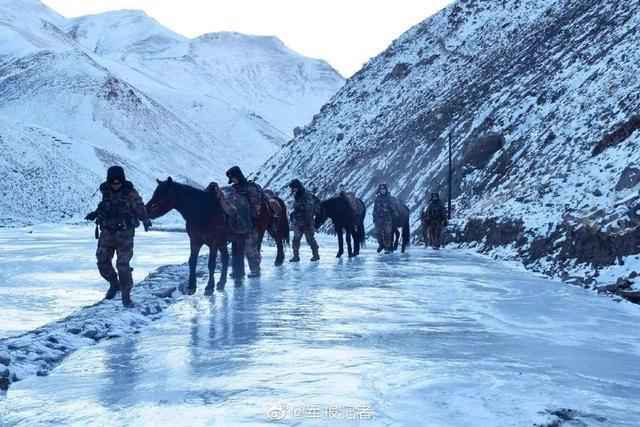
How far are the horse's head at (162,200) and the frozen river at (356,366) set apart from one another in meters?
1.32

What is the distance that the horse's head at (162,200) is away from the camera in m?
11.9

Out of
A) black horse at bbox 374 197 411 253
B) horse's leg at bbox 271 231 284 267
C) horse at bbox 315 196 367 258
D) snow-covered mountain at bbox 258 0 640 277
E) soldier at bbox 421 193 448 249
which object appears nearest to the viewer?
snow-covered mountain at bbox 258 0 640 277

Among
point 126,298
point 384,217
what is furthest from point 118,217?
point 384,217

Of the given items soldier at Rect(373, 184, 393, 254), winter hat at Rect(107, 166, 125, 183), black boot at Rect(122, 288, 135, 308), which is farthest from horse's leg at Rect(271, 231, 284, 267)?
black boot at Rect(122, 288, 135, 308)

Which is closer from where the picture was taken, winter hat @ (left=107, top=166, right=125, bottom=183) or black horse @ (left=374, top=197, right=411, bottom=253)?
winter hat @ (left=107, top=166, right=125, bottom=183)

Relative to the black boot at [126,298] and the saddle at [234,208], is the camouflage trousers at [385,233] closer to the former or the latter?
the saddle at [234,208]

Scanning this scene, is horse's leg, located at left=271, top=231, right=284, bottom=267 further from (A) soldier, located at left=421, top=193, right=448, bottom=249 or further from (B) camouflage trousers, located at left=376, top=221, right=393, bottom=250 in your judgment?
(A) soldier, located at left=421, top=193, right=448, bottom=249

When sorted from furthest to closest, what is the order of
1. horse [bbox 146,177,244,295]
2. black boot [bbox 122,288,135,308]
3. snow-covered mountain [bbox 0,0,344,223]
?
1. snow-covered mountain [bbox 0,0,344,223]
2. horse [bbox 146,177,244,295]
3. black boot [bbox 122,288,135,308]

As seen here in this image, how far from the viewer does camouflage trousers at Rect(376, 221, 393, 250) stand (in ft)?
73.0

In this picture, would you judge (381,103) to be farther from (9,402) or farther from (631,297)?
(9,402)

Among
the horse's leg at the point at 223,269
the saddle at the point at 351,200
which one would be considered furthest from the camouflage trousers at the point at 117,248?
the saddle at the point at 351,200

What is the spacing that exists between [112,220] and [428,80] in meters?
47.9

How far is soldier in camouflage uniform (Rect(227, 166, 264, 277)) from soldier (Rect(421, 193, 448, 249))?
1043 centimetres

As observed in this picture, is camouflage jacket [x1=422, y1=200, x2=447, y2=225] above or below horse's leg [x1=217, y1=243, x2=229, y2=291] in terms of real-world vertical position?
above
